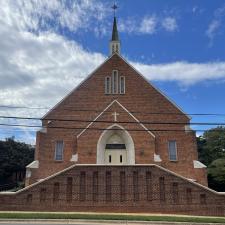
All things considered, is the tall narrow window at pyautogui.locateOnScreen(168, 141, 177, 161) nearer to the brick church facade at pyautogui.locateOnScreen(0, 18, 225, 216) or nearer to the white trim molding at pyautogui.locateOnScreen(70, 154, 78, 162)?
the brick church facade at pyautogui.locateOnScreen(0, 18, 225, 216)

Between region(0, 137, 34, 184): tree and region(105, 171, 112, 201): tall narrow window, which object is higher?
region(0, 137, 34, 184): tree

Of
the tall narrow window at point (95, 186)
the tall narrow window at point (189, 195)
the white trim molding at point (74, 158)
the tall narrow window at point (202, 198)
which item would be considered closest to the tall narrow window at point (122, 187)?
the tall narrow window at point (95, 186)

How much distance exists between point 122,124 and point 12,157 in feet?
94.3

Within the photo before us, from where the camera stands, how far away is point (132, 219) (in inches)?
578

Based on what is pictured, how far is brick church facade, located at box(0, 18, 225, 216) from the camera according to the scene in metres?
18.1

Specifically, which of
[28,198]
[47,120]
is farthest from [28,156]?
[28,198]

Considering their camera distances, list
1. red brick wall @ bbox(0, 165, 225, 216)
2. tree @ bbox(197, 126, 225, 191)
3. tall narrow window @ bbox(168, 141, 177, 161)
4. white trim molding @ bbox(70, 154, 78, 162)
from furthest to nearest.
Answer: tree @ bbox(197, 126, 225, 191) < tall narrow window @ bbox(168, 141, 177, 161) < white trim molding @ bbox(70, 154, 78, 162) < red brick wall @ bbox(0, 165, 225, 216)

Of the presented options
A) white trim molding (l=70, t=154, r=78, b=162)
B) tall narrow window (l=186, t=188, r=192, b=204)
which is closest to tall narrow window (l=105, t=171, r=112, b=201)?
tall narrow window (l=186, t=188, r=192, b=204)

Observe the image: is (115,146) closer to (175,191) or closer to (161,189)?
(161,189)

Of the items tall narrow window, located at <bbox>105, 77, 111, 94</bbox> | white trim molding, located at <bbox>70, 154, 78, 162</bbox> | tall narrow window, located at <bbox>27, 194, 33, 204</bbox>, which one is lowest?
tall narrow window, located at <bbox>27, 194, 33, 204</bbox>

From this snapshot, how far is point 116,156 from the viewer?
25.3m

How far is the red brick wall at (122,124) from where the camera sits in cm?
2419

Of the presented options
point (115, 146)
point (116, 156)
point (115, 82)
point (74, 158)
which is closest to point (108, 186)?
point (74, 158)

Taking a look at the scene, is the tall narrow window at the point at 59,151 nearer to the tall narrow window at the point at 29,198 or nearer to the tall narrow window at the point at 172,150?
the tall narrow window at the point at 29,198
